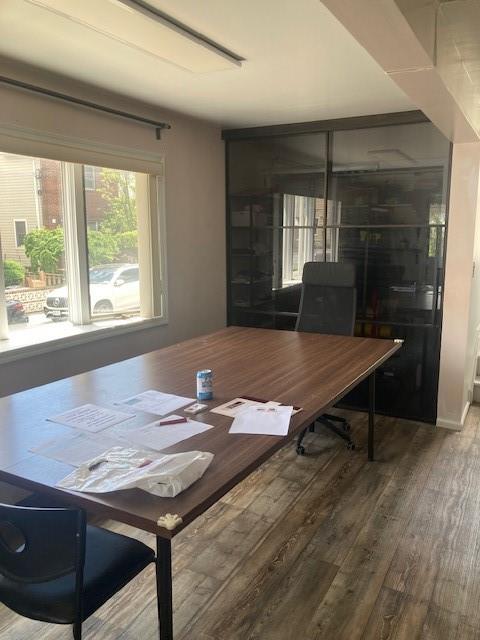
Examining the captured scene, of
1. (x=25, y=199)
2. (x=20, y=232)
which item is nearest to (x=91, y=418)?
(x=20, y=232)

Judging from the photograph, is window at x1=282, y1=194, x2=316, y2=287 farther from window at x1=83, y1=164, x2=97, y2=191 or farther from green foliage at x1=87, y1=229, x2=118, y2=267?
window at x1=83, y1=164, x2=97, y2=191

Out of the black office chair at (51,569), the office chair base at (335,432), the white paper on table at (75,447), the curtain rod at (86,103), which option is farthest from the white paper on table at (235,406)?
the curtain rod at (86,103)

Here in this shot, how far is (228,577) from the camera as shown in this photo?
2275 mm

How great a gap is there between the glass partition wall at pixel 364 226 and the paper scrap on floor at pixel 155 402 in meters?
2.45

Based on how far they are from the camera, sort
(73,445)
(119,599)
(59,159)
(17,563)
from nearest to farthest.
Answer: (17,563) → (73,445) → (119,599) → (59,159)

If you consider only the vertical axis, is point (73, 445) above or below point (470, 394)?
above

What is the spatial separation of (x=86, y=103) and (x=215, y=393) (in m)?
2.00

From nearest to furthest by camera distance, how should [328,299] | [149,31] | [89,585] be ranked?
[89,585] → [149,31] → [328,299]

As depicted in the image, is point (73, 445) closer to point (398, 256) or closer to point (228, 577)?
point (228, 577)

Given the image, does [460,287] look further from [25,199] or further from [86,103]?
[25,199]

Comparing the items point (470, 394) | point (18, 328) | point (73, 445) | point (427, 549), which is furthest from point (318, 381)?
point (470, 394)

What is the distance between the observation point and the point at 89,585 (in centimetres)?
150

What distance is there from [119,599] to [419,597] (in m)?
1.22

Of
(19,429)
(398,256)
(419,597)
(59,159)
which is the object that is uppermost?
(59,159)
